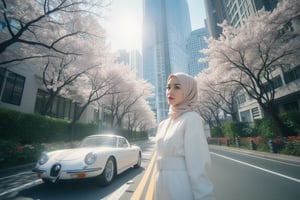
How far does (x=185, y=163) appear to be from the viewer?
1.48m

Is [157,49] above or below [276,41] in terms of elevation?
above

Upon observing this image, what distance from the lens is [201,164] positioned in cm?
128

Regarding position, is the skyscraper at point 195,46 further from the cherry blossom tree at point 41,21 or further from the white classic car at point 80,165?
the white classic car at point 80,165

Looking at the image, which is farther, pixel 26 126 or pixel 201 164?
pixel 26 126

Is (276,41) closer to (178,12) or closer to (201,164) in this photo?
(201,164)

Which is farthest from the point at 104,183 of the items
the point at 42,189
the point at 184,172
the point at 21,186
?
the point at 184,172

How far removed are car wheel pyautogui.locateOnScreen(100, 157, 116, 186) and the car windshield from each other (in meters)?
0.73

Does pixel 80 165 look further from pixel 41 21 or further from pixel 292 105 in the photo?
pixel 292 105

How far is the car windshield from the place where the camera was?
5.28 metres

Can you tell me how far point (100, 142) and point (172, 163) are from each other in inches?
173

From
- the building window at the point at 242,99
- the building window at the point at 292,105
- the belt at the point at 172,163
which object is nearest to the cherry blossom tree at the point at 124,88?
the belt at the point at 172,163

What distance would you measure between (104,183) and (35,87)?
19614mm

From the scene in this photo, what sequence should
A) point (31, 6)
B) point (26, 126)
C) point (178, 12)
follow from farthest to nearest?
point (178, 12), point (26, 126), point (31, 6)

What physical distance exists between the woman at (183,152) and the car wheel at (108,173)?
9.87 ft
